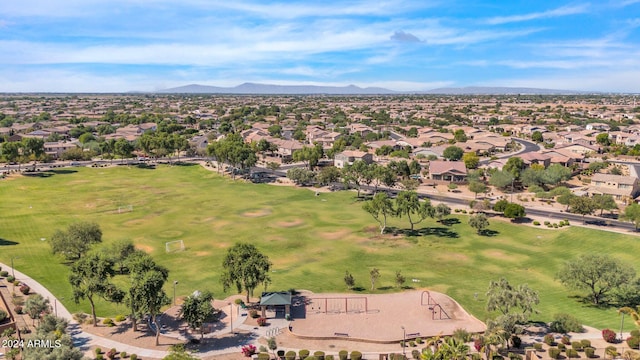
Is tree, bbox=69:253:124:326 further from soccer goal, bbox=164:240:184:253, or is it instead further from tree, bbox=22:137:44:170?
tree, bbox=22:137:44:170

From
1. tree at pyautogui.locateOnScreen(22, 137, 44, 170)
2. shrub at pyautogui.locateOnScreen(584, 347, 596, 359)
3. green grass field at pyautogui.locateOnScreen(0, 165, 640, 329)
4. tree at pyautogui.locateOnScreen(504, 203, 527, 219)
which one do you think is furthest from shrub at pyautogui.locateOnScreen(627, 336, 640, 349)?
tree at pyautogui.locateOnScreen(22, 137, 44, 170)

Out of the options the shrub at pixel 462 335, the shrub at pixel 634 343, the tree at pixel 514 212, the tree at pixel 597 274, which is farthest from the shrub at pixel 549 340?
the tree at pixel 514 212

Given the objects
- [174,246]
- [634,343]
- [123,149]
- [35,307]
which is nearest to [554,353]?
[634,343]

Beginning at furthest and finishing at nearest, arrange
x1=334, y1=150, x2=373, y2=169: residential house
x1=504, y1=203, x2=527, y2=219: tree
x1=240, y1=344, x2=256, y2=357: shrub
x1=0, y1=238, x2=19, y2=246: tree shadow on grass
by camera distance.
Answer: x1=334, y1=150, x2=373, y2=169: residential house → x1=504, y1=203, x2=527, y2=219: tree → x1=0, y1=238, x2=19, y2=246: tree shadow on grass → x1=240, y1=344, x2=256, y2=357: shrub

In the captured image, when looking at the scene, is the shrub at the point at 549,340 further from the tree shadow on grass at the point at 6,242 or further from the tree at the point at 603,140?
the tree at the point at 603,140

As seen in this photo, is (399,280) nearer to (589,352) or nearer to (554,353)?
(554,353)

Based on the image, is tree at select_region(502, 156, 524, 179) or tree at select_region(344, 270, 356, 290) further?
tree at select_region(502, 156, 524, 179)
